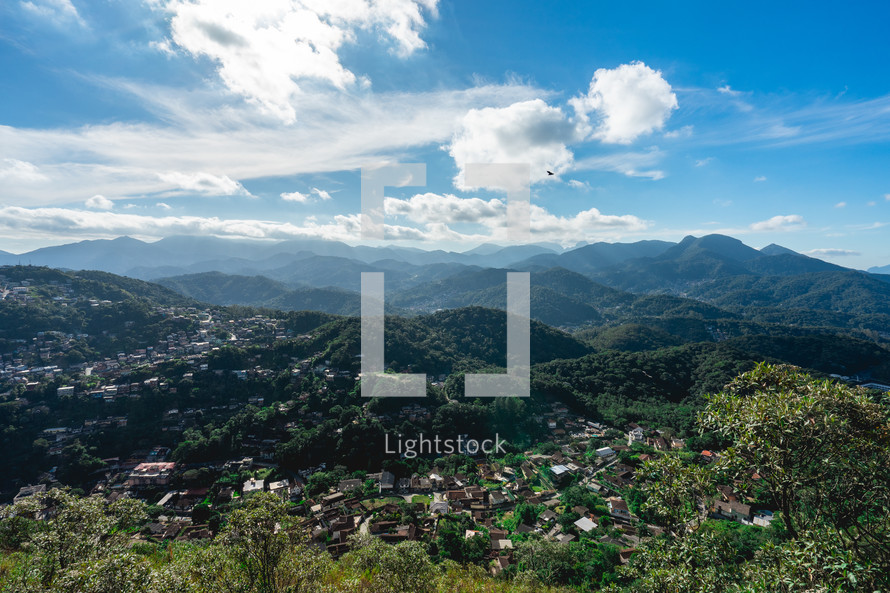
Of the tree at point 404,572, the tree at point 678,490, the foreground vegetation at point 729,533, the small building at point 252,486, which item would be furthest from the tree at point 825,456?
the small building at point 252,486

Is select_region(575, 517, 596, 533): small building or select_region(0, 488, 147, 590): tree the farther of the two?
select_region(575, 517, 596, 533): small building

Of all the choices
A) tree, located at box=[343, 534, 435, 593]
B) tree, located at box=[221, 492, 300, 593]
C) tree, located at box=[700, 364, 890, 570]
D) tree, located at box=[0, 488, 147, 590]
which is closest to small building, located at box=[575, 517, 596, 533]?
tree, located at box=[343, 534, 435, 593]

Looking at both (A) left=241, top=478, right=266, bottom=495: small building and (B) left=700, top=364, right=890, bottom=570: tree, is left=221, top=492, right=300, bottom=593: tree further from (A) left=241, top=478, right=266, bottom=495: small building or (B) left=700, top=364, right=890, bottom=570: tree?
(A) left=241, top=478, right=266, bottom=495: small building

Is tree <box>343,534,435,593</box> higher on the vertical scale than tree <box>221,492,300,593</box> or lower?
lower

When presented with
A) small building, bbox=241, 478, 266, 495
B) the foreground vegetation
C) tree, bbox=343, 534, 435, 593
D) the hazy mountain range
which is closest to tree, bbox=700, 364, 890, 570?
the foreground vegetation

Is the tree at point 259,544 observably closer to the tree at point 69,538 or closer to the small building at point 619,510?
the tree at point 69,538

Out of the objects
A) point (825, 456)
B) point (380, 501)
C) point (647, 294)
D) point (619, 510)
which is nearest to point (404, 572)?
point (825, 456)

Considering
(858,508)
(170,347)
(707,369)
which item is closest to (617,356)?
(707,369)

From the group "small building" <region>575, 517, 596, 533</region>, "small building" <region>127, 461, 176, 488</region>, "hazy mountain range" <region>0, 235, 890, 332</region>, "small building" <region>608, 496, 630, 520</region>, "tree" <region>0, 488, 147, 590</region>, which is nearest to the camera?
"tree" <region>0, 488, 147, 590</region>

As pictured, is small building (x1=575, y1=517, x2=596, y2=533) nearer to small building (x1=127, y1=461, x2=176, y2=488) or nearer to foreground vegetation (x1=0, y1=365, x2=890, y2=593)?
foreground vegetation (x1=0, y1=365, x2=890, y2=593)

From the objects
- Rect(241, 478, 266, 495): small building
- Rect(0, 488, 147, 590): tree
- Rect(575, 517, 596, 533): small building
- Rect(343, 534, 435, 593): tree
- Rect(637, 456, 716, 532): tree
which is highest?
Rect(637, 456, 716, 532): tree

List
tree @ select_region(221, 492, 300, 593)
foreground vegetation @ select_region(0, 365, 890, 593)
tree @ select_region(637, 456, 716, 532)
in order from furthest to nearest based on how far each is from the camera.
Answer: tree @ select_region(221, 492, 300, 593), tree @ select_region(637, 456, 716, 532), foreground vegetation @ select_region(0, 365, 890, 593)
